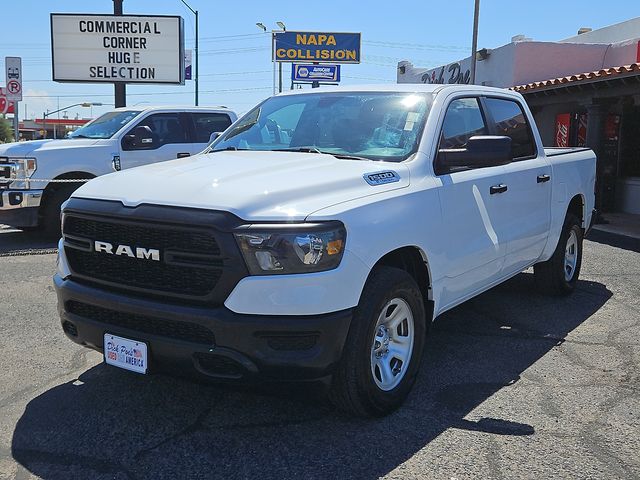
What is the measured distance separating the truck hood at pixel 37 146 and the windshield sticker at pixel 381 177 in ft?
22.4

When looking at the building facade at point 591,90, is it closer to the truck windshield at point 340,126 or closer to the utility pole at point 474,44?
the utility pole at point 474,44

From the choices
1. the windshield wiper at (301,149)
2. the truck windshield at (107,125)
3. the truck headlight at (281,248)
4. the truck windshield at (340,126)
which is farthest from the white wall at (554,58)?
the truck headlight at (281,248)

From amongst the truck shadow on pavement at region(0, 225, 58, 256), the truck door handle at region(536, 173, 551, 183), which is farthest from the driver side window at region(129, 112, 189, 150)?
the truck door handle at region(536, 173, 551, 183)

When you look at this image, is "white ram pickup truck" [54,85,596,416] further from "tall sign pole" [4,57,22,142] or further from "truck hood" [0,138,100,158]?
"tall sign pole" [4,57,22,142]

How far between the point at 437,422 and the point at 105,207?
2187 mm

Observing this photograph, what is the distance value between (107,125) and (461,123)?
7031mm

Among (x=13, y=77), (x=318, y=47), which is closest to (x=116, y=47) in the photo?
(x=13, y=77)

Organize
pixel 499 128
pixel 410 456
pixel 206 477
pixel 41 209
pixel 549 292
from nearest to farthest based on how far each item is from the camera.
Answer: pixel 206 477 → pixel 410 456 → pixel 499 128 → pixel 549 292 → pixel 41 209

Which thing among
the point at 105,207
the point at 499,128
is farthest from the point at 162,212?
the point at 499,128

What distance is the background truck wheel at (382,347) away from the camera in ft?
11.0

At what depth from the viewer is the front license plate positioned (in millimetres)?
3322

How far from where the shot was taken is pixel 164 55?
18656 mm

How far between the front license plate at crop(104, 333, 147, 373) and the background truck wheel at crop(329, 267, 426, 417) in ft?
3.24

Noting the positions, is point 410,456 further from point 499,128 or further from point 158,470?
point 499,128
